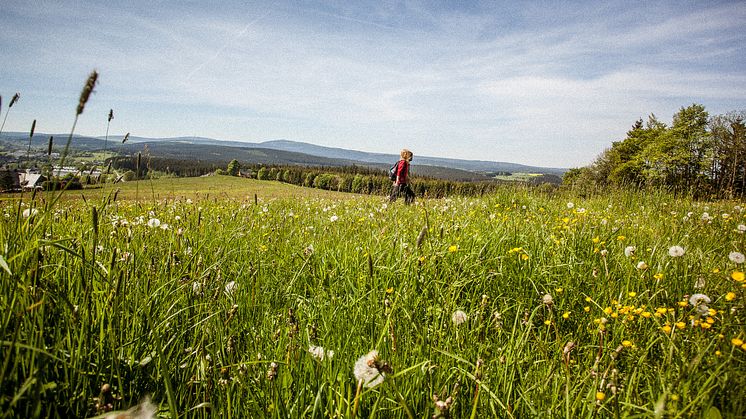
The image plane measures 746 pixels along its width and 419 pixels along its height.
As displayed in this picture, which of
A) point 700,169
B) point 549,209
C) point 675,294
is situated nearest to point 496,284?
point 675,294

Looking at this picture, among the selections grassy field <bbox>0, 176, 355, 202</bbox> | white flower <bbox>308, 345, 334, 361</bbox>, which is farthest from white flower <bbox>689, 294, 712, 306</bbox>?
grassy field <bbox>0, 176, 355, 202</bbox>

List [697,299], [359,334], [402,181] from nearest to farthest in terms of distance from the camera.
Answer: [359,334], [697,299], [402,181]

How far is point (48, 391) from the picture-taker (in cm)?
122

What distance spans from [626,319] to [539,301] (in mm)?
733

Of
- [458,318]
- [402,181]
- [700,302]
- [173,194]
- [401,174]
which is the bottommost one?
[458,318]

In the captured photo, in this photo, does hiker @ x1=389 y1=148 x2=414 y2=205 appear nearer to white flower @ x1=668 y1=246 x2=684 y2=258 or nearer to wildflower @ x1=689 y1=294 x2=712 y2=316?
white flower @ x1=668 y1=246 x2=684 y2=258

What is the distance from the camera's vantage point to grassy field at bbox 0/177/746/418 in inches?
52.8

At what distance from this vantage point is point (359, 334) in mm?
1938

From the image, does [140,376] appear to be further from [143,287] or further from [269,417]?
[143,287]

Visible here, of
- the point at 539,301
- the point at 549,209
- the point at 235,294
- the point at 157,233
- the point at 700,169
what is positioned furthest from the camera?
the point at 700,169

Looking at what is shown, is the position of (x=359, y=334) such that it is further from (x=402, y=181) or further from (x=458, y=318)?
(x=402, y=181)

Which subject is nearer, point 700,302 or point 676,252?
point 700,302

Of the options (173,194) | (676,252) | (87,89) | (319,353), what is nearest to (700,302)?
(676,252)

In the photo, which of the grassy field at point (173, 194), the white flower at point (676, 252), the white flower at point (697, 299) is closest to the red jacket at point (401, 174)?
the grassy field at point (173, 194)
